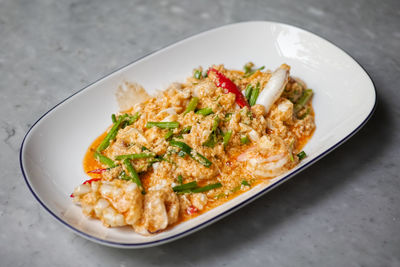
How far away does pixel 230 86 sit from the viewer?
3.88 metres

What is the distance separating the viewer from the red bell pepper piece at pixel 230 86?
3.78m

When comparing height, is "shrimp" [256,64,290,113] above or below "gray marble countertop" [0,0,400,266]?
above

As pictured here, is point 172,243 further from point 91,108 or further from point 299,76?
point 299,76

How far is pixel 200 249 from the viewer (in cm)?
314

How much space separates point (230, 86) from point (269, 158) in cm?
84

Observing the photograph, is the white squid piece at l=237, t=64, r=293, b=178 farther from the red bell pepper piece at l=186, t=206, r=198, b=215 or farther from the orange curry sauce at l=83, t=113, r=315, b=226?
the red bell pepper piece at l=186, t=206, r=198, b=215

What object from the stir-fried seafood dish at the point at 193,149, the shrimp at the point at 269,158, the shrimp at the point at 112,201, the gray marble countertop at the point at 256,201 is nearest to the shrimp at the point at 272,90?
the stir-fried seafood dish at the point at 193,149

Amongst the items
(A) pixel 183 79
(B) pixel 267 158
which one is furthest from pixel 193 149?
(A) pixel 183 79

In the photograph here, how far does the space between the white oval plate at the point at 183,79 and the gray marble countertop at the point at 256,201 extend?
256 mm

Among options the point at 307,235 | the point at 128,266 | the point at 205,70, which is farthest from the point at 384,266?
the point at 205,70

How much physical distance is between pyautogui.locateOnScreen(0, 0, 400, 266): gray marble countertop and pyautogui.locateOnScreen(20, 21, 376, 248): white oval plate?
256mm

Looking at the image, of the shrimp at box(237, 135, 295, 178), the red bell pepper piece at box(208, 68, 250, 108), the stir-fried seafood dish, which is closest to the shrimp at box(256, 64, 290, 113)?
the stir-fried seafood dish

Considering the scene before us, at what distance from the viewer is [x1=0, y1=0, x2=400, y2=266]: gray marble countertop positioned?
Result: 315 centimetres

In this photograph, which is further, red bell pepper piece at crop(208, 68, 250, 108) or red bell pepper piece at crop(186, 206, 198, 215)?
red bell pepper piece at crop(208, 68, 250, 108)
